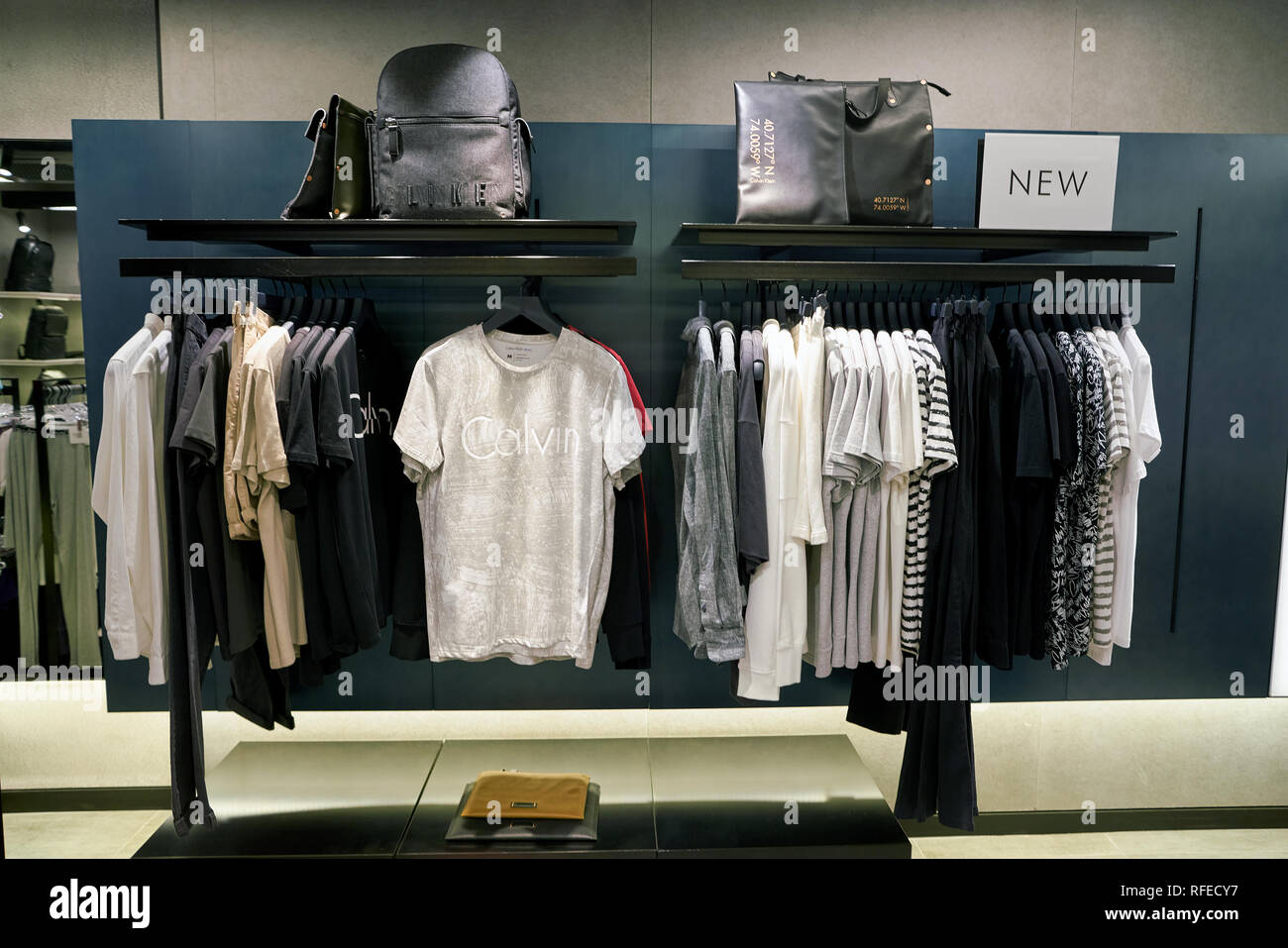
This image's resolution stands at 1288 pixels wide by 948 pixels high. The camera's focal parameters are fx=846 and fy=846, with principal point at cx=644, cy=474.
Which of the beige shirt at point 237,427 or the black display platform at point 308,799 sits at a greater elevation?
the beige shirt at point 237,427

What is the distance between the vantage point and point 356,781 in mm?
2838

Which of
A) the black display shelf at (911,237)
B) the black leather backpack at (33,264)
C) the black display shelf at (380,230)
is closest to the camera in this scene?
the black display shelf at (380,230)

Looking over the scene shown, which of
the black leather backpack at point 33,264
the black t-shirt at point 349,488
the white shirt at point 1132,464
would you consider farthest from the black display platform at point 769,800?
the black leather backpack at point 33,264

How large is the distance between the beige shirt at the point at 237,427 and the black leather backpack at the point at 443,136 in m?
0.49

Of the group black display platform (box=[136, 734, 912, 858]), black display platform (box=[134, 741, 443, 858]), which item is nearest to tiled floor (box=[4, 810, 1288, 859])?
black display platform (box=[134, 741, 443, 858])

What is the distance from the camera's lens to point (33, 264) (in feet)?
9.69

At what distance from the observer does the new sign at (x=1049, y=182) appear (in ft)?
8.63

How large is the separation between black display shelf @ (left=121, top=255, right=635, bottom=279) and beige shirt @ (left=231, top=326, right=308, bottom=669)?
0.18 meters

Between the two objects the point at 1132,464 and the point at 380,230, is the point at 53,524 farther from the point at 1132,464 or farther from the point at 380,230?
the point at 1132,464

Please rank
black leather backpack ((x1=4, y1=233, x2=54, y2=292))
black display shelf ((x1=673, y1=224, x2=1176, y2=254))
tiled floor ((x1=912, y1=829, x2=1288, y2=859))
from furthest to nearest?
tiled floor ((x1=912, y1=829, x2=1288, y2=859))
black leather backpack ((x1=4, y1=233, x2=54, y2=292))
black display shelf ((x1=673, y1=224, x2=1176, y2=254))

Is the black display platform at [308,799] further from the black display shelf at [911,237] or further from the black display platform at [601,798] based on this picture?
the black display shelf at [911,237]

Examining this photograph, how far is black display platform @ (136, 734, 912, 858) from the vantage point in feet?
8.23

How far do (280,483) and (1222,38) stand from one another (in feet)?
11.9

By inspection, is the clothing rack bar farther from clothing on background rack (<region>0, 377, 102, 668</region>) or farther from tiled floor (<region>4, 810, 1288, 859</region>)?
tiled floor (<region>4, 810, 1288, 859</region>)
